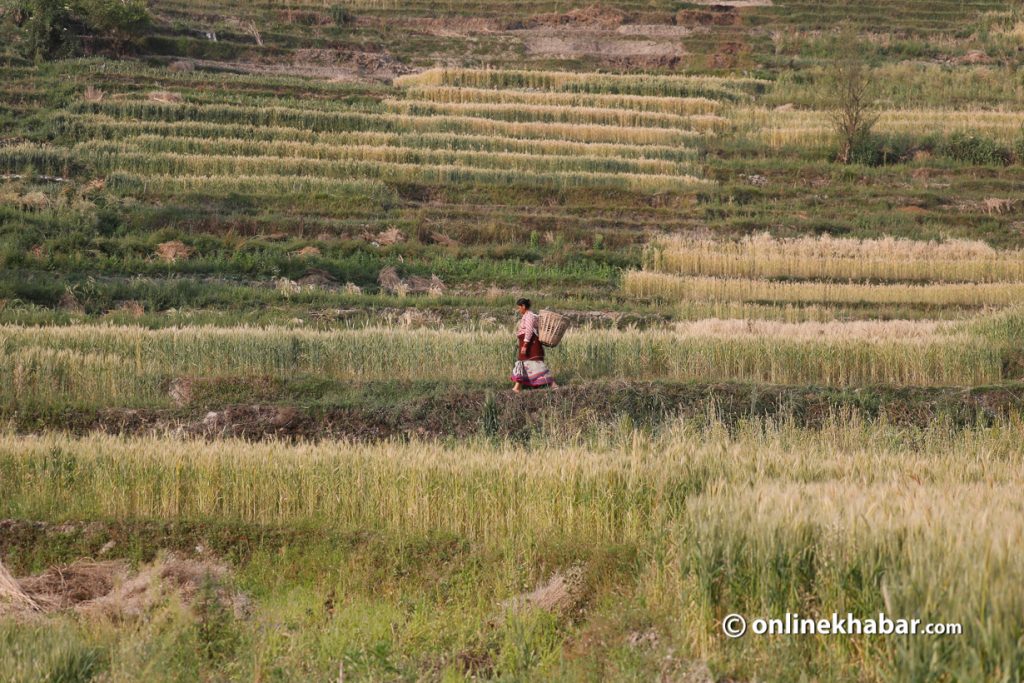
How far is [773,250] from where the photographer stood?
86.4 feet

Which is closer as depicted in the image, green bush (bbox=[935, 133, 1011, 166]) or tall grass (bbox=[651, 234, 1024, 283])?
tall grass (bbox=[651, 234, 1024, 283])

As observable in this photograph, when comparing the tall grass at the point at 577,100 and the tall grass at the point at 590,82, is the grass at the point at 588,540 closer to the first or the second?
the tall grass at the point at 577,100

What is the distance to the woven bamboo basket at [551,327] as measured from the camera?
560 inches

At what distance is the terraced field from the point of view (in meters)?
7.03

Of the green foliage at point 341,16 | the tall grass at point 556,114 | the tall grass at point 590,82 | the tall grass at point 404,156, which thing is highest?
the green foliage at point 341,16

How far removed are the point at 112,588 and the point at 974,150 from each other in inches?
1308

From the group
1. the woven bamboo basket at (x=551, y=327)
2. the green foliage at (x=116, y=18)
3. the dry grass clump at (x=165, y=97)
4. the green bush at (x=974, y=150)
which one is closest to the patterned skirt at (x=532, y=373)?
the woven bamboo basket at (x=551, y=327)

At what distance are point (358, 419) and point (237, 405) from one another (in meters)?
1.45

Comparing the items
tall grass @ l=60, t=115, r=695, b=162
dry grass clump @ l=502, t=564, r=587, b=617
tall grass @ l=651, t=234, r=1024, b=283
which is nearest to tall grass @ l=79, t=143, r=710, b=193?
tall grass @ l=60, t=115, r=695, b=162

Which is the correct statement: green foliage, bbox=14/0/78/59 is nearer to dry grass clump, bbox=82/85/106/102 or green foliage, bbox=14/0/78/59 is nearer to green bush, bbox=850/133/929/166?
dry grass clump, bbox=82/85/106/102

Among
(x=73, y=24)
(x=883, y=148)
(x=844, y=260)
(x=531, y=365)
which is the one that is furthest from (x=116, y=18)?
(x=531, y=365)

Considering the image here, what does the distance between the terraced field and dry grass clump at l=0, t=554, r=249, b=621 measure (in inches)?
1.6

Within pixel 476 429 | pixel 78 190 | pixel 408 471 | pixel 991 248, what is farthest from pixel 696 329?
pixel 78 190

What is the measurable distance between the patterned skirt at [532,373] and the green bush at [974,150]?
26.1 m
